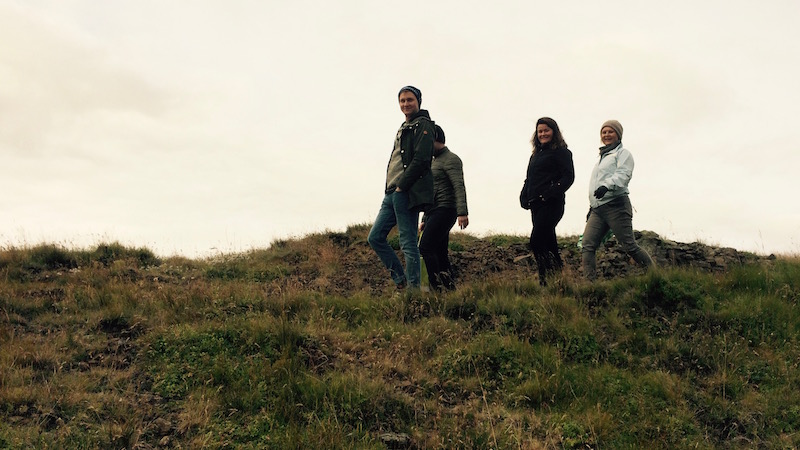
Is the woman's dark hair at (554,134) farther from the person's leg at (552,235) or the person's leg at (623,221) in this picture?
the person's leg at (623,221)

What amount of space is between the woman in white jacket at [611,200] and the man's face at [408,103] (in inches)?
94.8

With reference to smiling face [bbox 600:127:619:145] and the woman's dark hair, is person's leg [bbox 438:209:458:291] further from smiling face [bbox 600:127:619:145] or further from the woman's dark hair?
smiling face [bbox 600:127:619:145]

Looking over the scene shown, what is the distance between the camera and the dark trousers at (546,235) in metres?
7.54

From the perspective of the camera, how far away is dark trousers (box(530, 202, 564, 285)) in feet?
24.7

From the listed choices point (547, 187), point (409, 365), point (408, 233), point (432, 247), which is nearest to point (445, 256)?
point (432, 247)

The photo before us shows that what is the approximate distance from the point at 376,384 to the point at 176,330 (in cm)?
225

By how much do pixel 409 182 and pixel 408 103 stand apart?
38.8 inches

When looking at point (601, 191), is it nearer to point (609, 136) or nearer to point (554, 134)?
point (609, 136)

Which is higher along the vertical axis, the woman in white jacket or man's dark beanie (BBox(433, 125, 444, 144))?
man's dark beanie (BBox(433, 125, 444, 144))

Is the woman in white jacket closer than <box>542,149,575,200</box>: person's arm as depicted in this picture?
Yes

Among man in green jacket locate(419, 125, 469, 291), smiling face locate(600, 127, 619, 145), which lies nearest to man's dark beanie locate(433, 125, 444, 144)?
man in green jacket locate(419, 125, 469, 291)

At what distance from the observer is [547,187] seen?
7492mm

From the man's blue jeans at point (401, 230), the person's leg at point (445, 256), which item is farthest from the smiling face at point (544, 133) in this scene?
the man's blue jeans at point (401, 230)

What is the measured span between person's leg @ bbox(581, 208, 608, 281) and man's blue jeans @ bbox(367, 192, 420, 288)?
2186mm
